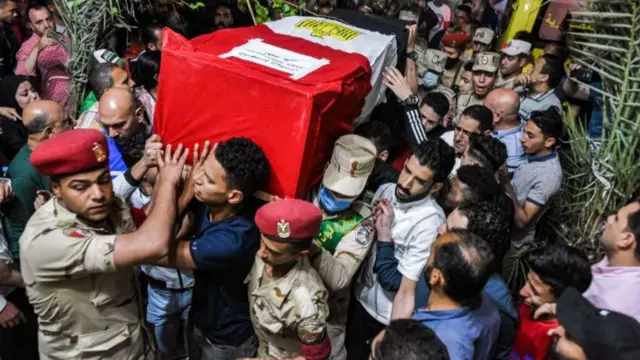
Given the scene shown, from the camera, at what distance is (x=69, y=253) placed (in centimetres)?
199

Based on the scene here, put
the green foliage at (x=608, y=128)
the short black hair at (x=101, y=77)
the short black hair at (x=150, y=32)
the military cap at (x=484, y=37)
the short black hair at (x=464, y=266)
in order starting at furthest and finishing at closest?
the military cap at (x=484, y=37) → the short black hair at (x=150, y=32) → the short black hair at (x=101, y=77) → the green foliage at (x=608, y=128) → the short black hair at (x=464, y=266)

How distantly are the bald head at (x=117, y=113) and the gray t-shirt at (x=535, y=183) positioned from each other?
2.32 meters

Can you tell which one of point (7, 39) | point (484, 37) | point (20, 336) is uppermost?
point (484, 37)

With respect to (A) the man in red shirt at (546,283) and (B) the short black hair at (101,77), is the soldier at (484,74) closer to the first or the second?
(A) the man in red shirt at (546,283)

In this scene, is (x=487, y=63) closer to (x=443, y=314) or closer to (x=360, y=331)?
(x=360, y=331)

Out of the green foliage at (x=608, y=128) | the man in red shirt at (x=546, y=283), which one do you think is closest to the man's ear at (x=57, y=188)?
the man in red shirt at (x=546, y=283)

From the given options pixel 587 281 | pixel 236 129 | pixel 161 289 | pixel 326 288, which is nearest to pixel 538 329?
pixel 587 281

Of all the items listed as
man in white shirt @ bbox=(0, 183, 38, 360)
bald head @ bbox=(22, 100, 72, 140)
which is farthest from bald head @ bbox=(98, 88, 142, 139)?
man in white shirt @ bbox=(0, 183, 38, 360)

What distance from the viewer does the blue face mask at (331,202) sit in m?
2.49

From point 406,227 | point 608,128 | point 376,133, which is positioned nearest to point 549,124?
point 608,128

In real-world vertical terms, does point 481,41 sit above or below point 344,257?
above

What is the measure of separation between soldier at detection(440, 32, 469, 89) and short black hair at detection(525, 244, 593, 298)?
3.25 m

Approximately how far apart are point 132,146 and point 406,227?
5.06 feet

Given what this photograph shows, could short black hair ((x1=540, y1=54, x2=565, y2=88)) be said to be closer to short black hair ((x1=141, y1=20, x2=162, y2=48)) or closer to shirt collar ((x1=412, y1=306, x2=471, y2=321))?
shirt collar ((x1=412, y1=306, x2=471, y2=321))
